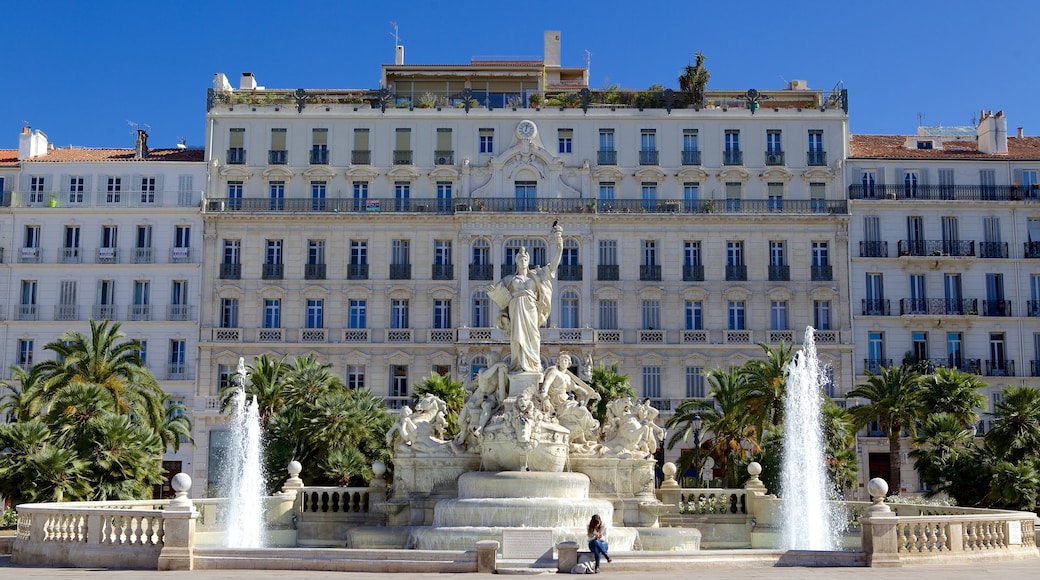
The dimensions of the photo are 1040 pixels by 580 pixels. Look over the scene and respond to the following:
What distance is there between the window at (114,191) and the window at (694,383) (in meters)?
26.8

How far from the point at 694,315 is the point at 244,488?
92.6 ft

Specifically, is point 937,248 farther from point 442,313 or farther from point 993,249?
point 442,313

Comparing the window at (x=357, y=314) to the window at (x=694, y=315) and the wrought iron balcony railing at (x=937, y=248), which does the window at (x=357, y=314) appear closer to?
the window at (x=694, y=315)

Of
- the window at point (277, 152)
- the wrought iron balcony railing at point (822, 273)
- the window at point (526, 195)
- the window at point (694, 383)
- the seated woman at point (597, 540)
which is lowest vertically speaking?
the seated woman at point (597, 540)

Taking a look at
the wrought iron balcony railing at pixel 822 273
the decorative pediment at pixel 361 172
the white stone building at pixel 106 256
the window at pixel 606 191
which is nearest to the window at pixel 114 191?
the white stone building at pixel 106 256

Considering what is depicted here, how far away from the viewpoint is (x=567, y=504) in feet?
80.4

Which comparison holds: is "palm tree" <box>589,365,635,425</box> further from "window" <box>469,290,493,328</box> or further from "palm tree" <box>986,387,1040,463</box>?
"palm tree" <box>986,387,1040,463</box>

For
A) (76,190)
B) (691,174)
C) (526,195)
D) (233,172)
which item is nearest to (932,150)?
(691,174)

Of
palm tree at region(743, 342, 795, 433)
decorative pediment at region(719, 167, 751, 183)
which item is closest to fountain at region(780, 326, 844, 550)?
palm tree at region(743, 342, 795, 433)

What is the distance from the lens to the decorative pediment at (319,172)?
57.8 metres

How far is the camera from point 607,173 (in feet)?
190

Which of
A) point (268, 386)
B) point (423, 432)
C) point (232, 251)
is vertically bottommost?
point (423, 432)

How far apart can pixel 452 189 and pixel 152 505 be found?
Result: 3295 cm

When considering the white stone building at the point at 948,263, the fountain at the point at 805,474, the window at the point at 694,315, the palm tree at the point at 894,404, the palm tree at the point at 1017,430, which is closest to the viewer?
the fountain at the point at 805,474
